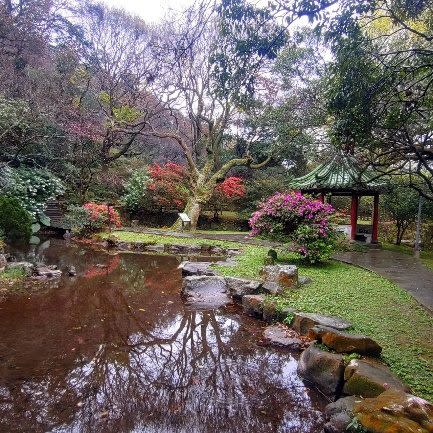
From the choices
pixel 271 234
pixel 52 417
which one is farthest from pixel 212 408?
pixel 271 234

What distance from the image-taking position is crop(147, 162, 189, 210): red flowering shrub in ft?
59.0

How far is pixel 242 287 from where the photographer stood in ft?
21.9

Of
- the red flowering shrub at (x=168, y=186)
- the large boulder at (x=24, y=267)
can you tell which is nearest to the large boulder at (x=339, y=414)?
the large boulder at (x=24, y=267)

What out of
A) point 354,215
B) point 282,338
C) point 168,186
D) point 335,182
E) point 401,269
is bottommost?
point 282,338

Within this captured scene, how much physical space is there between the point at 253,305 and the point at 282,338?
1133 mm

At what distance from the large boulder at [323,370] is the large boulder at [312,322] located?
2.09 feet

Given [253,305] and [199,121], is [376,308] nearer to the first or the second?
[253,305]

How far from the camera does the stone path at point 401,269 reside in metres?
6.70

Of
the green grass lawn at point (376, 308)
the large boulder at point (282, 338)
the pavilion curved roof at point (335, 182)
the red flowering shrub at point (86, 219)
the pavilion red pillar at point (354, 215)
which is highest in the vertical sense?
the pavilion curved roof at point (335, 182)

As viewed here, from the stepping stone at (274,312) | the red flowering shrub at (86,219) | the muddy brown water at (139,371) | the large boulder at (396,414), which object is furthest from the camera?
the red flowering shrub at (86,219)

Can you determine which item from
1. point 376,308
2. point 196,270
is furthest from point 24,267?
point 376,308

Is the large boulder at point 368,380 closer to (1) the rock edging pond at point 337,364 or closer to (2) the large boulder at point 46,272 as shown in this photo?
(1) the rock edging pond at point 337,364

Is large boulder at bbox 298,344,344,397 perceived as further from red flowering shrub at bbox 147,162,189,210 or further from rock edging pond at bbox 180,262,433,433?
red flowering shrub at bbox 147,162,189,210

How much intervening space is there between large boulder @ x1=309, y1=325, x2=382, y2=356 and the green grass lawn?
0.18 m
